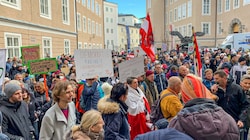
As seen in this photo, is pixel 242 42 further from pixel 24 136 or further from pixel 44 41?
pixel 24 136

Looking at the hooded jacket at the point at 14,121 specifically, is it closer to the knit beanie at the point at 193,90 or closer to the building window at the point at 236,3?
the knit beanie at the point at 193,90

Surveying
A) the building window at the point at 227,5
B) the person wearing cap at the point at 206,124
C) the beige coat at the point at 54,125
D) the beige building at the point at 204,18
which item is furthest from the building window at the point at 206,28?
the person wearing cap at the point at 206,124

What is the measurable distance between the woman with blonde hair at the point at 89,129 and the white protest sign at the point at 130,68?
2.49 m

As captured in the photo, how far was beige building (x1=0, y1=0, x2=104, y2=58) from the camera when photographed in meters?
13.0

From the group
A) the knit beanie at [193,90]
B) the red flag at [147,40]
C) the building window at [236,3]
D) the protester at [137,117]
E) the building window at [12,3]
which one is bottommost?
the protester at [137,117]

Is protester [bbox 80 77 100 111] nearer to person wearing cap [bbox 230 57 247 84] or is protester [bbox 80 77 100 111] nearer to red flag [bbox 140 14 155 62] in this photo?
red flag [bbox 140 14 155 62]

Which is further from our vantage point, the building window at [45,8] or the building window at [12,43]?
the building window at [45,8]

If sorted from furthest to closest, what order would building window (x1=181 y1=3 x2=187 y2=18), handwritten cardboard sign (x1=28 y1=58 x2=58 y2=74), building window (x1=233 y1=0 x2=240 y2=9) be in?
building window (x1=181 y1=3 x2=187 y2=18) < building window (x1=233 y1=0 x2=240 y2=9) < handwritten cardboard sign (x1=28 y1=58 x2=58 y2=74)

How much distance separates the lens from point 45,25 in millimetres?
17625

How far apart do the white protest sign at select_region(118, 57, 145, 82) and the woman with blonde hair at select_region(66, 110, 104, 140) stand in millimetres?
2494

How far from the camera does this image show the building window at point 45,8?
17328 millimetres

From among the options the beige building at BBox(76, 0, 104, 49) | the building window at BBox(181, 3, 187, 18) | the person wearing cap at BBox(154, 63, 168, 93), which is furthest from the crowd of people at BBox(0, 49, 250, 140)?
the building window at BBox(181, 3, 187, 18)

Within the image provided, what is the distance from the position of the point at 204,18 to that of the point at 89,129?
144ft

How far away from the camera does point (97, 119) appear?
2568 millimetres
